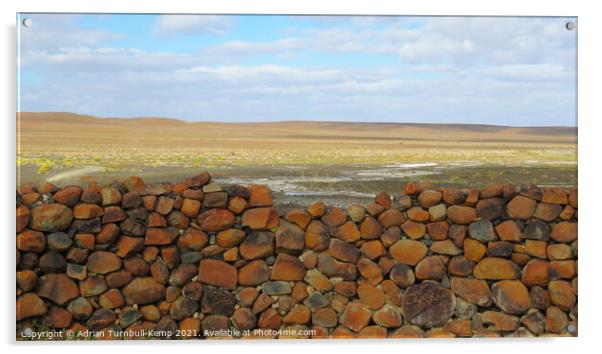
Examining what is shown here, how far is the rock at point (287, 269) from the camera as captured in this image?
4902 millimetres

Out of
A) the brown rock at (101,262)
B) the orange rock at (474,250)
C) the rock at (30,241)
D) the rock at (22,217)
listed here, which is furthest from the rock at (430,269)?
the rock at (22,217)

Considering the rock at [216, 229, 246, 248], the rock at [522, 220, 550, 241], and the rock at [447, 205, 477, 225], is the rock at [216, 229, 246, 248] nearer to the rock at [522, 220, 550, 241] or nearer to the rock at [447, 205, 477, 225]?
the rock at [447, 205, 477, 225]

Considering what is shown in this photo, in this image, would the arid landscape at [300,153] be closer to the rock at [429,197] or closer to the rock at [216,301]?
the rock at [429,197]

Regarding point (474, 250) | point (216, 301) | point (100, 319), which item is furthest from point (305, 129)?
point (100, 319)

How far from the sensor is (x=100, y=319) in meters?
4.87

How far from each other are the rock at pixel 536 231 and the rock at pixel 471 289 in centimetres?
49

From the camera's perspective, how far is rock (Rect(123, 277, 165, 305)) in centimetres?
487

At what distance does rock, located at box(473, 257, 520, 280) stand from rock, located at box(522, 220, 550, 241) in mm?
252

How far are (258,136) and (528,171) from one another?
2.09 metres

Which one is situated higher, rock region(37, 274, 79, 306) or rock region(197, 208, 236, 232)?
rock region(197, 208, 236, 232)

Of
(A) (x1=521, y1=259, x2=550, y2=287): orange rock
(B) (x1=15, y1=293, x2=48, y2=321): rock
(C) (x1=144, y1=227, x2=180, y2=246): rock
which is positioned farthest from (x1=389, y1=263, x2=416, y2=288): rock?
(B) (x1=15, y1=293, x2=48, y2=321): rock

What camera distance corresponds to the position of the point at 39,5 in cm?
486

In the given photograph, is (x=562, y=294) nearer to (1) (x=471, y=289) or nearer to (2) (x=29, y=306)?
(1) (x=471, y=289)
